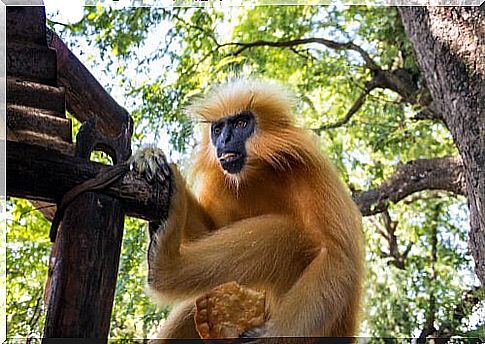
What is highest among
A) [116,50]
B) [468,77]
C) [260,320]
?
[116,50]

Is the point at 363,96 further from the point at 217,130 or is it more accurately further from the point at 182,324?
the point at 182,324

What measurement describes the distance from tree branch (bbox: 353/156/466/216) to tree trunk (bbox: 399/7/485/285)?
25.2 inches

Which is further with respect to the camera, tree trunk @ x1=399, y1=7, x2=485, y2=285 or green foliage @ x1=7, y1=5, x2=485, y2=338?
green foliage @ x1=7, y1=5, x2=485, y2=338

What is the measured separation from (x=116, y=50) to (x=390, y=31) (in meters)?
1.85

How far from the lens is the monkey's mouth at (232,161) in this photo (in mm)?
1575

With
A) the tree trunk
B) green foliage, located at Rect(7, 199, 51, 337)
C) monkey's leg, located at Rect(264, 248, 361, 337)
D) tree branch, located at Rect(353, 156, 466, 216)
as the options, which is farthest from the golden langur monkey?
tree branch, located at Rect(353, 156, 466, 216)

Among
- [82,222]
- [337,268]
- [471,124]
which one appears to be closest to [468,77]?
[471,124]

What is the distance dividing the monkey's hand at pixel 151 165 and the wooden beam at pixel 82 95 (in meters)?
0.30

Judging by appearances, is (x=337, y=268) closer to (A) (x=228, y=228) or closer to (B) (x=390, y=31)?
(A) (x=228, y=228)

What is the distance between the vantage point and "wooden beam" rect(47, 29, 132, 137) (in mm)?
1579

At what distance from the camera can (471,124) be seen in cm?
224

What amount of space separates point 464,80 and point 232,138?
1059mm

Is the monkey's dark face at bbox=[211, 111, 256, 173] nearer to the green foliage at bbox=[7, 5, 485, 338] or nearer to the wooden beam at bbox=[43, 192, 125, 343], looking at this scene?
the wooden beam at bbox=[43, 192, 125, 343]

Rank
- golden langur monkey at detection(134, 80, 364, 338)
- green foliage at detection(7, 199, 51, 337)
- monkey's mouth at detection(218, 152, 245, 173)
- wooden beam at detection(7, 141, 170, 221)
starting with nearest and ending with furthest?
wooden beam at detection(7, 141, 170, 221) < golden langur monkey at detection(134, 80, 364, 338) < monkey's mouth at detection(218, 152, 245, 173) < green foliage at detection(7, 199, 51, 337)
